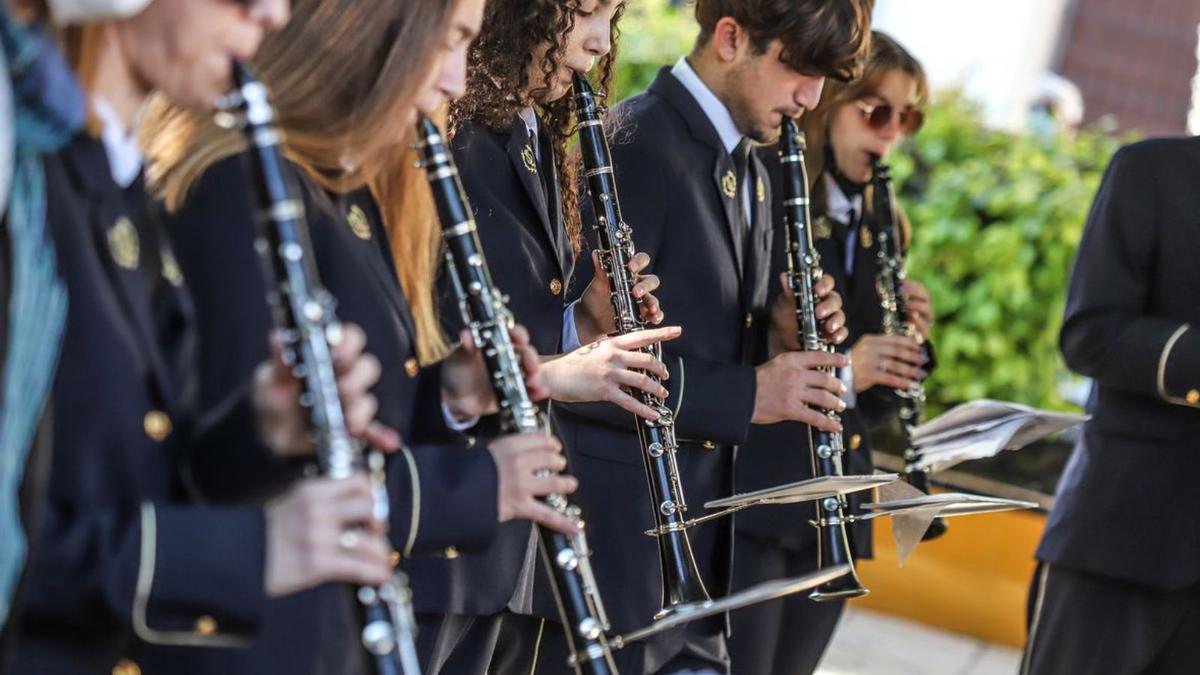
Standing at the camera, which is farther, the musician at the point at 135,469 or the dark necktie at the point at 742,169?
the dark necktie at the point at 742,169

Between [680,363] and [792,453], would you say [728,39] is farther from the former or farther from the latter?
[792,453]

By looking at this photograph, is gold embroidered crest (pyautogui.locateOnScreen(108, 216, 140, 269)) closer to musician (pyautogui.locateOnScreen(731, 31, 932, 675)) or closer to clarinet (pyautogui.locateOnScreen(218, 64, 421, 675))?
clarinet (pyautogui.locateOnScreen(218, 64, 421, 675))

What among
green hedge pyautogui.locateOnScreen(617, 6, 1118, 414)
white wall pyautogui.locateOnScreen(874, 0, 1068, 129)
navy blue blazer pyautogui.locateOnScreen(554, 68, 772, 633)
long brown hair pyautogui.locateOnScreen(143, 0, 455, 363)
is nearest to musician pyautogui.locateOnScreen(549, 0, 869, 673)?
navy blue blazer pyautogui.locateOnScreen(554, 68, 772, 633)

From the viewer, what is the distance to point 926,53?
11664 millimetres

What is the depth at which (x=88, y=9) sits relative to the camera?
1.52m

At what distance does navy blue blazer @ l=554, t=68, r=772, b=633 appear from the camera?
118 inches

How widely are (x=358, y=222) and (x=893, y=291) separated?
1.84m

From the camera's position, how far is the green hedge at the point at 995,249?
5914mm

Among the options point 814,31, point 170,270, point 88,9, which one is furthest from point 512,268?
point 88,9

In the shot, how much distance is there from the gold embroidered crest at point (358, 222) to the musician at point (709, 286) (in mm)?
966

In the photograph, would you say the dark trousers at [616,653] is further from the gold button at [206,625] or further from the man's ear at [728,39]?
the gold button at [206,625]

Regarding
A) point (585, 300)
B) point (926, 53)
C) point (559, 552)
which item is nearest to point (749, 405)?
point (585, 300)

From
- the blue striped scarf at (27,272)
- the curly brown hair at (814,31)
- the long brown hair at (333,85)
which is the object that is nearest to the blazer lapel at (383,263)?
the long brown hair at (333,85)

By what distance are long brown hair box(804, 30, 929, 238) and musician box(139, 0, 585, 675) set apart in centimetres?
174
